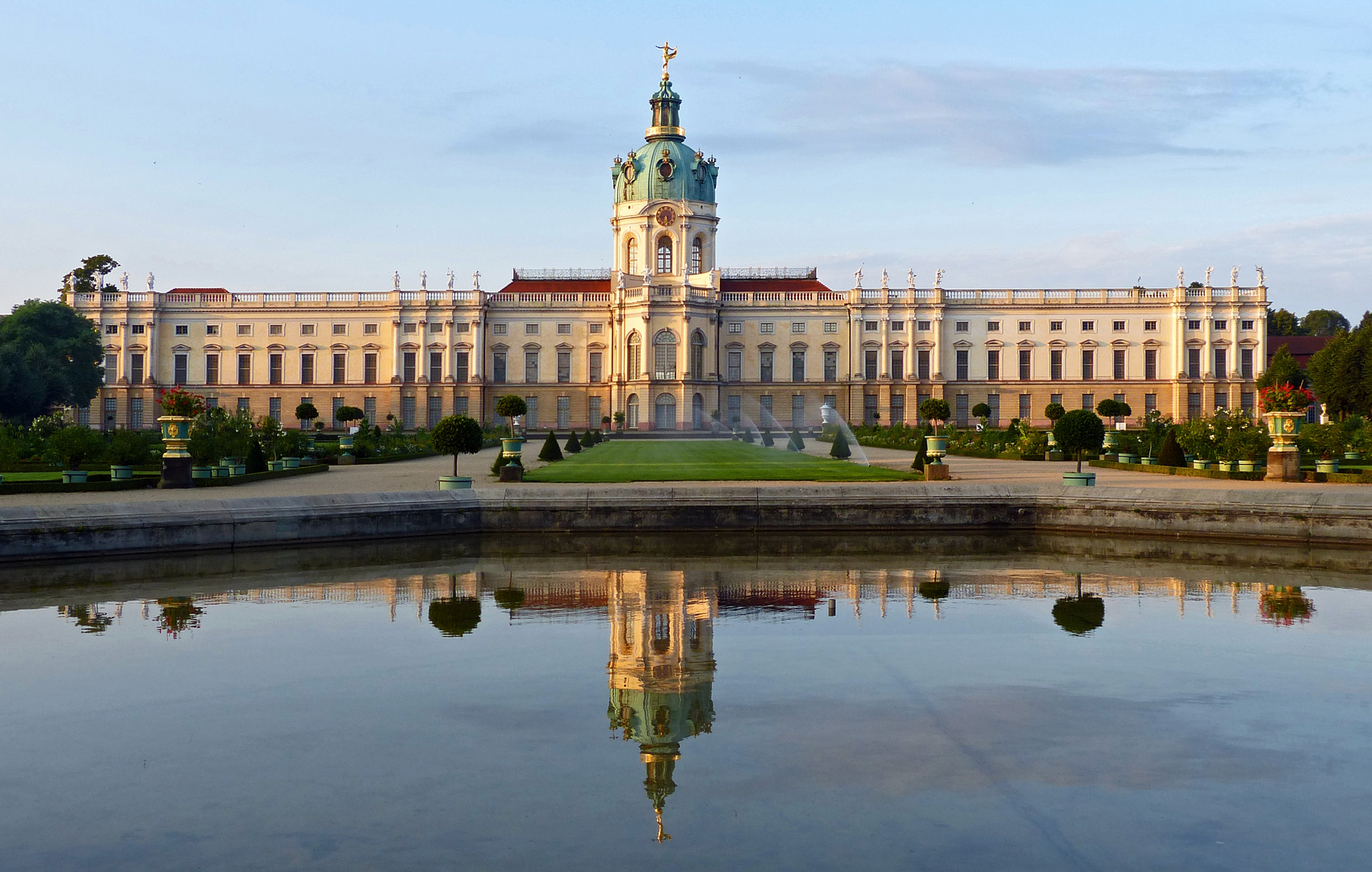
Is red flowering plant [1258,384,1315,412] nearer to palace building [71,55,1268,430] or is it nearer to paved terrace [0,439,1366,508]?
paved terrace [0,439,1366,508]

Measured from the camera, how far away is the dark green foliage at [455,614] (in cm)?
1028

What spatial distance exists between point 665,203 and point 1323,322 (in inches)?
2557

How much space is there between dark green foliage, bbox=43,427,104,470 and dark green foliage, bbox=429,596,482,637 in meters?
14.8

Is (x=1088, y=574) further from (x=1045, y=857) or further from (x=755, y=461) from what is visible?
(x=755, y=461)

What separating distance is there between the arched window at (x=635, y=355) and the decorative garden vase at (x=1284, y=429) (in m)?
46.1

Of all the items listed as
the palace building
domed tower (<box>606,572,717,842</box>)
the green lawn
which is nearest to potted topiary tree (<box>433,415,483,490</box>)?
the green lawn

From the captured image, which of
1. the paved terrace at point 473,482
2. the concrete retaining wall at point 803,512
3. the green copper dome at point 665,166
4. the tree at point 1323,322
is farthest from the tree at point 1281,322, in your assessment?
the concrete retaining wall at point 803,512

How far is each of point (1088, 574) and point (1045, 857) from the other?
353 inches

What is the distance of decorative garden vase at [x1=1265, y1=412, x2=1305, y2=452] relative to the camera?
2427 cm

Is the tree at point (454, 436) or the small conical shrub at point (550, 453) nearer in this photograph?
the tree at point (454, 436)

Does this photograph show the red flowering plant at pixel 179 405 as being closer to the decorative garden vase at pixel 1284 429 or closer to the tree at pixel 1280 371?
the decorative garden vase at pixel 1284 429

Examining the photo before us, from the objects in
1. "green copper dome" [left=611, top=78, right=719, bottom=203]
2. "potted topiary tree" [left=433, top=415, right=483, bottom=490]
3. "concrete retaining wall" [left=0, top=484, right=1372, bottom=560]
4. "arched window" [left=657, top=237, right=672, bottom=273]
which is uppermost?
"green copper dome" [left=611, top=78, right=719, bottom=203]

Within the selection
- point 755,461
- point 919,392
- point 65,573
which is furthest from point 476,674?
point 919,392

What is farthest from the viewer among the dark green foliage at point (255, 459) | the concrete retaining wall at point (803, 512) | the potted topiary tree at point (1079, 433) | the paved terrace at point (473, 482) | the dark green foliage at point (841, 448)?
the dark green foliage at point (841, 448)
